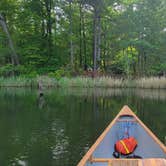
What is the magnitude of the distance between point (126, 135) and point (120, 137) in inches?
7.4

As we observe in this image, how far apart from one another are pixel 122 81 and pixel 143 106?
1050 cm

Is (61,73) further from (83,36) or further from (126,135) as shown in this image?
(126,135)

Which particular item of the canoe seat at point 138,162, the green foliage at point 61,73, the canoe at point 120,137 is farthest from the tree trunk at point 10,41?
the canoe seat at point 138,162

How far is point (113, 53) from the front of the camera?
1555 inches

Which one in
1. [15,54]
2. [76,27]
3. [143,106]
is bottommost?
[143,106]

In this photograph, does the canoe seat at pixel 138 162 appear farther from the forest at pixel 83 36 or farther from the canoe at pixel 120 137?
the forest at pixel 83 36

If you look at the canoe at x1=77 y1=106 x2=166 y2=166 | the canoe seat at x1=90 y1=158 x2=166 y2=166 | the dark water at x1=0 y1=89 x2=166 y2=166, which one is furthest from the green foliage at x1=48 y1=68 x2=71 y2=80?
the canoe seat at x1=90 y1=158 x2=166 y2=166

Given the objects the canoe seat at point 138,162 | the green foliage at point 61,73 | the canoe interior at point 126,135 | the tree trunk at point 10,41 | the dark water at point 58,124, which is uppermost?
the tree trunk at point 10,41

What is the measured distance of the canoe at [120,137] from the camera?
20.3ft

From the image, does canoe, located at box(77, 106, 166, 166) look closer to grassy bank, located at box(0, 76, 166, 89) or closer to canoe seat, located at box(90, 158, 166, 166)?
canoe seat, located at box(90, 158, 166, 166)

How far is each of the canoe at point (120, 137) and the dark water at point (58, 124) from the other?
3.14 feet

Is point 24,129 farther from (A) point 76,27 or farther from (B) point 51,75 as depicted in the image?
(A) point 76,27

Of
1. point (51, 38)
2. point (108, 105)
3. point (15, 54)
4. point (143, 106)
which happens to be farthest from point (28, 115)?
point (51, 38)

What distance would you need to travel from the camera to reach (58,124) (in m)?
13.1
